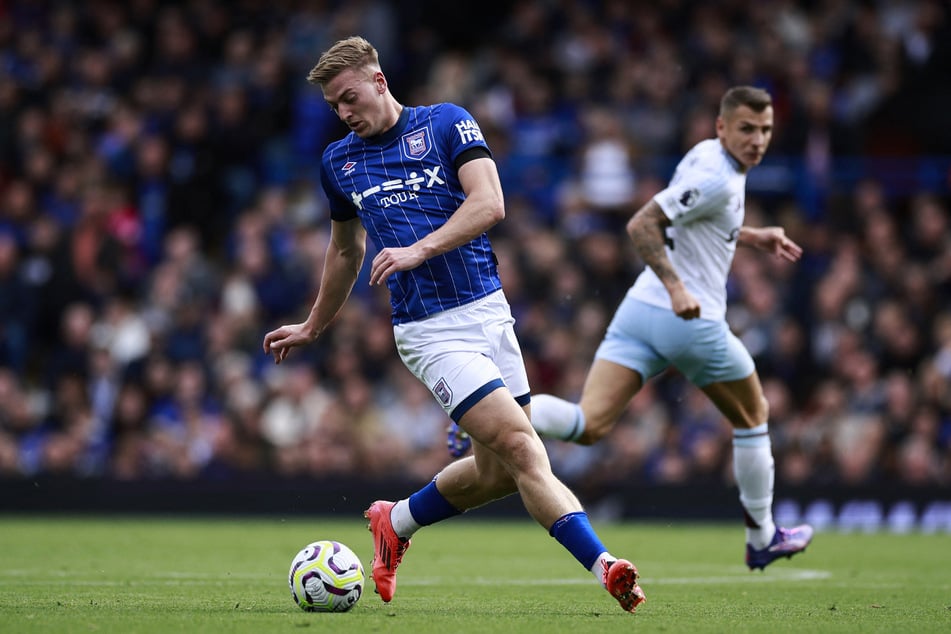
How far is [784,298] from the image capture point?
53.9 ft

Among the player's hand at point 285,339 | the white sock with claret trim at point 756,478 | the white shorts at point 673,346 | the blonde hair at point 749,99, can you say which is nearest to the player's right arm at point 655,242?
the white shorts at point 673,346

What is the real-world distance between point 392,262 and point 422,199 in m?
0.65

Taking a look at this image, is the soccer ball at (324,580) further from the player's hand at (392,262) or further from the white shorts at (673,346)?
the white shorts at (673,346)

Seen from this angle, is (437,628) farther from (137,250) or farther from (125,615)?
(137,250)

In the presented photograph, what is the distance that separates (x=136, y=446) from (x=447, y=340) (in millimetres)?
10281

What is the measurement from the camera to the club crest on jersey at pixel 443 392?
22.3ft

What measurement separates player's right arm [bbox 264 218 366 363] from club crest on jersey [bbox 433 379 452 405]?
0.88 m

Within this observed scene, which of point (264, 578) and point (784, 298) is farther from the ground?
point (264, 578)

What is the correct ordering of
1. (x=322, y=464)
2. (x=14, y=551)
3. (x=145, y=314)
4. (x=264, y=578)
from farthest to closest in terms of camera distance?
(x=145, y=314) → (x=322, y=464) → (x=14, y=551) → (x=264, y=578)

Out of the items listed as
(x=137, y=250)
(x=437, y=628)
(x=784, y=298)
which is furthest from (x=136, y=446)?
(x=437, y=628)

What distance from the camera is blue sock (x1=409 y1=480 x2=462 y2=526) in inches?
296

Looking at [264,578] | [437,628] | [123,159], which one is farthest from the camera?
[123,159]

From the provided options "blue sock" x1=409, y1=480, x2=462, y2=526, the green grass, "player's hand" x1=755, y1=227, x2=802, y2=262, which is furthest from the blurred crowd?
"blue sock" x1=409, y1=480, x2=462, y2=526

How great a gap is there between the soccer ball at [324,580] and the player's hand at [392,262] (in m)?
1.36
